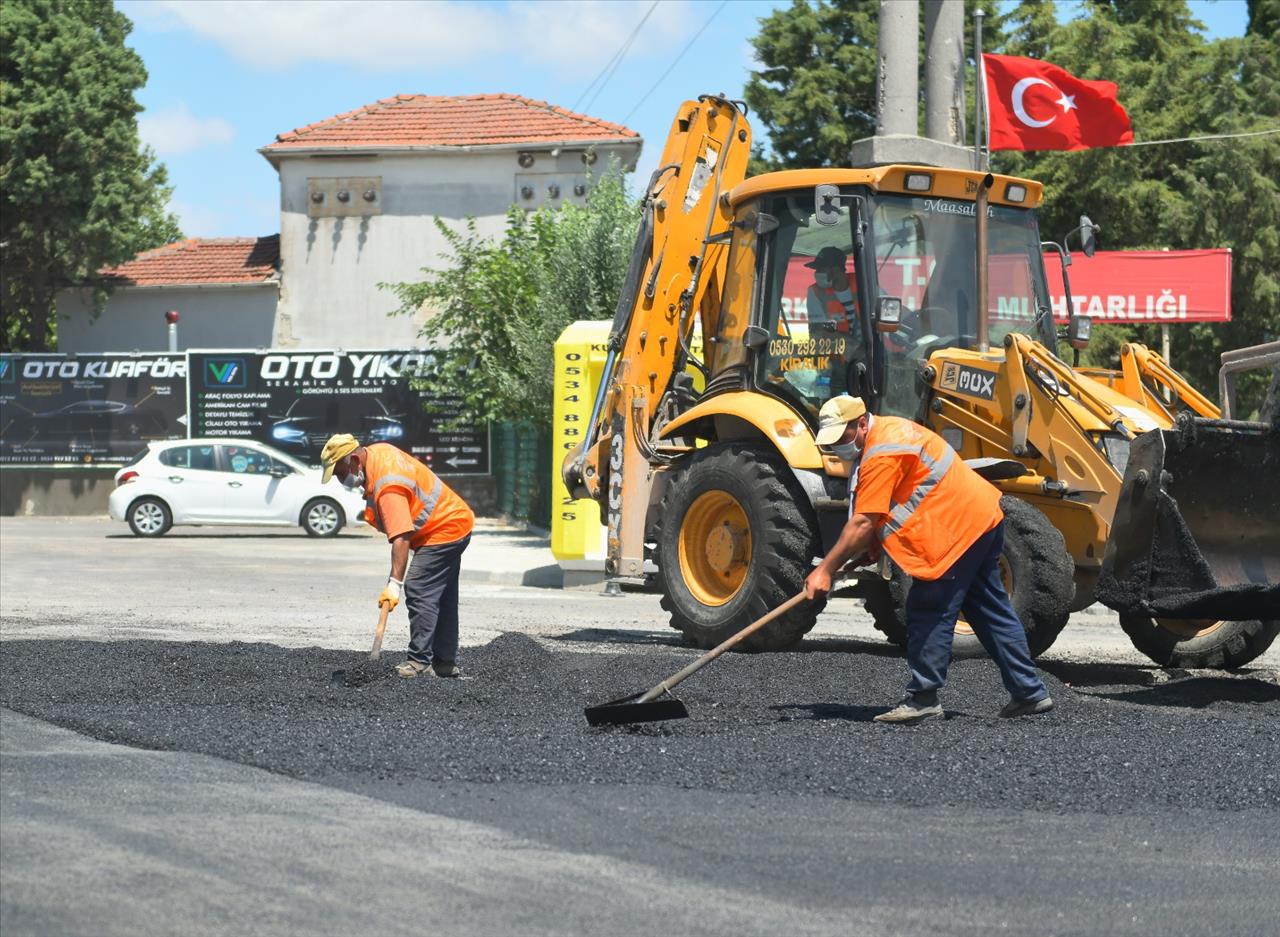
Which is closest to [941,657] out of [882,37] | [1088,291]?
[882,37]

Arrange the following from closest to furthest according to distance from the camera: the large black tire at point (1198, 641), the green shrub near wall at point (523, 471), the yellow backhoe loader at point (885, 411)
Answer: the yellow backhoe loader at point (885, 411) → the large black tire at point (1198, 641) → the green shrub near wall at point (523, 471)

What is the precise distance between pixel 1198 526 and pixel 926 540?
2164 mm

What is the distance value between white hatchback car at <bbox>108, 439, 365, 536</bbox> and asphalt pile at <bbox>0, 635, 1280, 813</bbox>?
14.3m

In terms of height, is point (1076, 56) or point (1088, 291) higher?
point (1076, 56)

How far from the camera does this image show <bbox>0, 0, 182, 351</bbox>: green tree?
34031 mm

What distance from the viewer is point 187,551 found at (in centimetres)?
2186

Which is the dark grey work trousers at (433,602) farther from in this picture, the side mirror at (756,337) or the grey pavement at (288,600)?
the side mirror at (756,337)

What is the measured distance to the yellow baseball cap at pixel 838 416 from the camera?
824 centimetres

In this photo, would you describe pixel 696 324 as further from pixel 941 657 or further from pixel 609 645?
pixel 941 657

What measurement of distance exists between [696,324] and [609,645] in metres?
2.54

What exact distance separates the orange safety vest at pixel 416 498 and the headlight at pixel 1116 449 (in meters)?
3.74

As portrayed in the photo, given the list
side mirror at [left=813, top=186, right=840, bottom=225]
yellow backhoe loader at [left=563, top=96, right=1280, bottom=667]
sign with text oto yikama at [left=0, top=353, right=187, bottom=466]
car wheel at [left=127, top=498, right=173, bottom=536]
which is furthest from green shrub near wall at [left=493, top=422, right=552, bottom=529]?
side mirror at [left=813, top=186, right=840, bottom=225]

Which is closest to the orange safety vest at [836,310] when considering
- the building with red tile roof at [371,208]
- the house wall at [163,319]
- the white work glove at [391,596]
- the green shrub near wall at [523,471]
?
the white work glove at [391,596]

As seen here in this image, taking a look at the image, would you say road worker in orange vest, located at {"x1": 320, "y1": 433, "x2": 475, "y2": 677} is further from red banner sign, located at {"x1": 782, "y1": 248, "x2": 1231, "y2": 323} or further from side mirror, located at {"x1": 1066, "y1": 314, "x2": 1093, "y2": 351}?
red banner sign, located at {"x1": 782, "y1": 248, "x2": 1231, "y2": 323}
